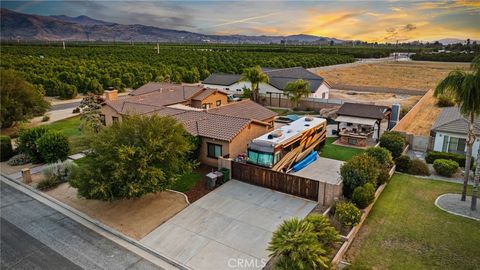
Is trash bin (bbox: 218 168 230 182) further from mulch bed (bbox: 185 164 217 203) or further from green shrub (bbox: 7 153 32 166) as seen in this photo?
green shrub (bbox: 7 153 32 166)

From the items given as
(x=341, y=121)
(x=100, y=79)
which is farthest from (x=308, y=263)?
(x=100, y=79)

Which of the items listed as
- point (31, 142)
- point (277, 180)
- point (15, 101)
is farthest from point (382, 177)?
point (15, 101)

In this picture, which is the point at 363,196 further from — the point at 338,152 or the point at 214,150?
the point at 338,152

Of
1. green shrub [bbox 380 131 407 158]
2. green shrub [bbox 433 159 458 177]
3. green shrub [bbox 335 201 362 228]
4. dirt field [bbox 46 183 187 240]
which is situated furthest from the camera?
green shrub [bbox 380 131 407 158]

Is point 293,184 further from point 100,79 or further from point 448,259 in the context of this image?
point 100,79

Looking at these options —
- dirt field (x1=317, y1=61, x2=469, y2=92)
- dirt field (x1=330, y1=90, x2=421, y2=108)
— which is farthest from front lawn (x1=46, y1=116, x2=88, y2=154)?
dirt field (x1=317, y1=61, x2=469, y2=92)

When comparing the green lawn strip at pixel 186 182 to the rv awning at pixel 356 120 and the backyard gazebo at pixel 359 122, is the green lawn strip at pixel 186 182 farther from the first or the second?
the rv awning at pixel 356 120

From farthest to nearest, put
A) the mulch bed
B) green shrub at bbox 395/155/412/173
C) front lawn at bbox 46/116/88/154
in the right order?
front lawn at bbox 46/116/88/154 → green shrub at bbox 395/155/412/173 → the mulch bed
